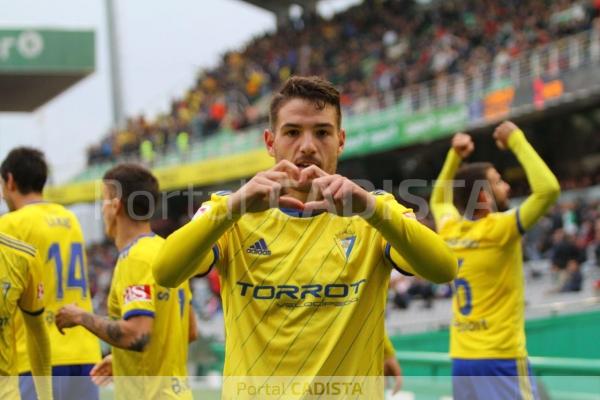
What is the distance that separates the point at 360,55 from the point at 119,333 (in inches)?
934

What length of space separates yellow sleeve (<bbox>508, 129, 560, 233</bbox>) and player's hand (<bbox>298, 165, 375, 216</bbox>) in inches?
102

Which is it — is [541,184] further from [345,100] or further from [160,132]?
[160,132]

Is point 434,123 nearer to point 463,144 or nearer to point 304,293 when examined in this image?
point 463,144

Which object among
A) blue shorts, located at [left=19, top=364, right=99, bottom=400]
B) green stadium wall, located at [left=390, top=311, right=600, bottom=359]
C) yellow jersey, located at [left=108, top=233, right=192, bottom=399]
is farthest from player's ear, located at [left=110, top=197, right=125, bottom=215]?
green stadium wall, located at [left=390, top=311, right=600, bottom=359]

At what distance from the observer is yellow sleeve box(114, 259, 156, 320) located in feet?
11.6

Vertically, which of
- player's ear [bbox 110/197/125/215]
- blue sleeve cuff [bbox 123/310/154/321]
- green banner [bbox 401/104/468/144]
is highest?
green banner [bbox 401/104/468/144]

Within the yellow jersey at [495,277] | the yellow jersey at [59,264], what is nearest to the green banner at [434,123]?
the yellow jersey at [495,277]

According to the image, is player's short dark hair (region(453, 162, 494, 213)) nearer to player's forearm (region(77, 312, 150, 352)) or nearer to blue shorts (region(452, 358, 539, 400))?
blue shorts (region(452, 358, 539, 400))

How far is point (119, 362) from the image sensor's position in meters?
3.73

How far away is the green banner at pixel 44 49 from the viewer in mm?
12023

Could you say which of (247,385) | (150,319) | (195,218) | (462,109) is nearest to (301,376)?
(247,385)

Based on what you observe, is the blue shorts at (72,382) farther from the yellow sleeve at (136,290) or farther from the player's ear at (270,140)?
the player's ear at (270,140)

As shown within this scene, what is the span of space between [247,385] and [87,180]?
2825 centimetres

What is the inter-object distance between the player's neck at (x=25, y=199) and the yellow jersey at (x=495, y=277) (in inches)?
97.3
